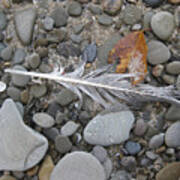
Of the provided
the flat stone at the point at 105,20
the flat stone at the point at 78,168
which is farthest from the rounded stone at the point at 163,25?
the flat stone at the point at 78,168

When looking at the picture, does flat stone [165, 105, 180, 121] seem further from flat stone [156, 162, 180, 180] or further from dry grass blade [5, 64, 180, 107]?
flat stone [156, 162, 180, 180]

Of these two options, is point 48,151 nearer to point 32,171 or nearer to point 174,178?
point 32,171

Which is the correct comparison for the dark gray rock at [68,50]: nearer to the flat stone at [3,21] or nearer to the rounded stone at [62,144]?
the flat stone at [3,21]

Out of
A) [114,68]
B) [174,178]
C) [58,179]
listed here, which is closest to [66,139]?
[58,179]

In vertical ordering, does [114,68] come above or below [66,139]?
above

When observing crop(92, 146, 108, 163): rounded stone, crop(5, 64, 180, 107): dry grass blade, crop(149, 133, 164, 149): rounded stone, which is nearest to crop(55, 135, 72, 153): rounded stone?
crop(92, 146, 108, 163): rounded stone

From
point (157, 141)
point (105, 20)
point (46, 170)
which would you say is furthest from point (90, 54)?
point (46, 170)

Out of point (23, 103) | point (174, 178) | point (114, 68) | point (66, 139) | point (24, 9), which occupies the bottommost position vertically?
point (174, 178)
